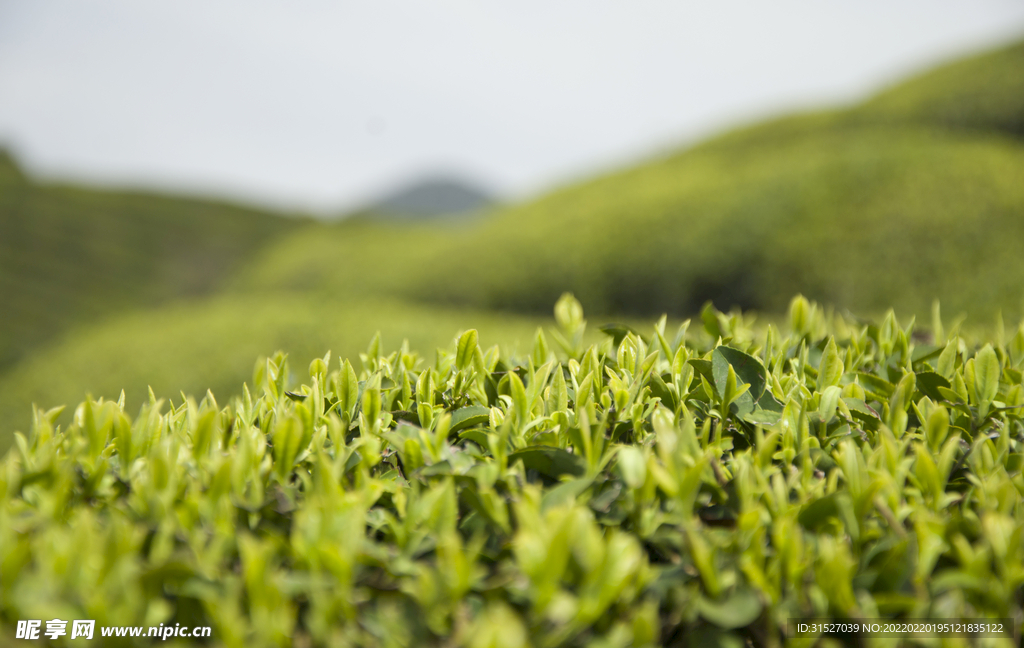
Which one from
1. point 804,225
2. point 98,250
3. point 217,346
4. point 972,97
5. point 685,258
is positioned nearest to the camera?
point 217,346

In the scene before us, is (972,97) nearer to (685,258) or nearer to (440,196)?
(685,258)

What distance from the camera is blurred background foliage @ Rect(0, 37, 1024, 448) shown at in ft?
26.0

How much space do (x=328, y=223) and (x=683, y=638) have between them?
2968 cm

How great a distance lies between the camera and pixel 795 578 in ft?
3.40

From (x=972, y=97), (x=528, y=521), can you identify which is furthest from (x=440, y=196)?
(x=528, y=521)

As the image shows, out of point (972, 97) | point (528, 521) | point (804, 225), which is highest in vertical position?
point (972, 97)

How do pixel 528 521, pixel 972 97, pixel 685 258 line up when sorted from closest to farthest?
pixel 528 521 → pixel 685 258 → pixel 972 97

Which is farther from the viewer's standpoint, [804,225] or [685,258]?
[685,258]

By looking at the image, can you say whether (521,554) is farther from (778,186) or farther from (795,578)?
(778,186)

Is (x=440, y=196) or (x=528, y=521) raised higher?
(x=440, y=196)

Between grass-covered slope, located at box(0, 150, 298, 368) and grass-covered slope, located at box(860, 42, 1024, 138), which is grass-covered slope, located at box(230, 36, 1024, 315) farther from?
grass-covered slope, located at box(0, 150, 298, 368)

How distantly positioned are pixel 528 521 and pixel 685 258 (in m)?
9.99

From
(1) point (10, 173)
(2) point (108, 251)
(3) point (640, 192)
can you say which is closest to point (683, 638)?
(3) point (640, 192)

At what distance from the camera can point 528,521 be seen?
3.25 ft
